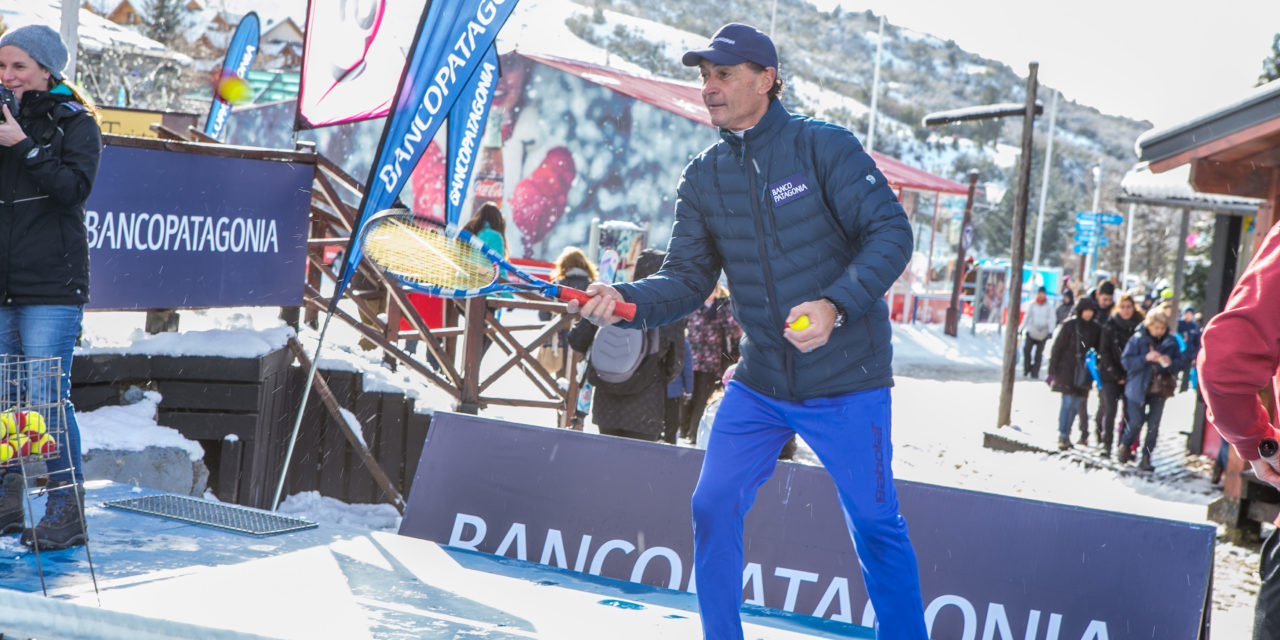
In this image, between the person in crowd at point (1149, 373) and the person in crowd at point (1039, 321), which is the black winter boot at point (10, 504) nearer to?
the person in crowd at point (1149, 373)

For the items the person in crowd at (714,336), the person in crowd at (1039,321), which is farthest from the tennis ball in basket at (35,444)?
the person in crowd at (1039,321)

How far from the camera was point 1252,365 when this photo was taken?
2.58 metres

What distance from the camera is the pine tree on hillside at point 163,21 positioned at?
186 feet

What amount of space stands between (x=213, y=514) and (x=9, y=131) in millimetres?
2113

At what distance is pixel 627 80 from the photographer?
3045 cm

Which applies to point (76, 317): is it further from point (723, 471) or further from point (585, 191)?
point (585, 191)

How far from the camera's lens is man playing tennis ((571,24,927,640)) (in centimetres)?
349

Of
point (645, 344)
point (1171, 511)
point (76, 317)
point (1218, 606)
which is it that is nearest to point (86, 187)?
point (76, 317)

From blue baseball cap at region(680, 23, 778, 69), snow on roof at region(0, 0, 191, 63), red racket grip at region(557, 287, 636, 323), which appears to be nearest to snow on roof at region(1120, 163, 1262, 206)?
blue baseball cap at region(680, 23, 778, 69)

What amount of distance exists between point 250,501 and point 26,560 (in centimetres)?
267

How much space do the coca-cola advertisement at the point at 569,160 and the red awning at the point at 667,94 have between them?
0.21m

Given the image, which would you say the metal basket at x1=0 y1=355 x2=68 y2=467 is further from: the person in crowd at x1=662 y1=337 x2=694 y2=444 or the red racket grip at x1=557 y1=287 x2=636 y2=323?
the person in crowd at x1=662 y1=337 x2=694 y2=444

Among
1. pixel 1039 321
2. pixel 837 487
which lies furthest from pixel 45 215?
pixel 1039 321

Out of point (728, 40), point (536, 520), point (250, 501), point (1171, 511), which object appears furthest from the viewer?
point (1171, 511)
